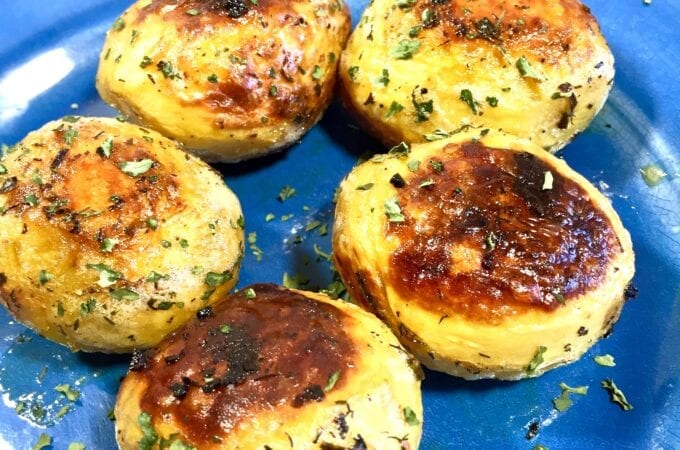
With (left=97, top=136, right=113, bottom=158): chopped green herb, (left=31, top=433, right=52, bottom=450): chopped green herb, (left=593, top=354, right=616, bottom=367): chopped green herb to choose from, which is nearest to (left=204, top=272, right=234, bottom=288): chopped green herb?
(left=97, top=136, right=113, bottom=158): chopped green herb

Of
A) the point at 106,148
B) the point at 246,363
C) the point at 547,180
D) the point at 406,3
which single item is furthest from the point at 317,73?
the point at 246,363

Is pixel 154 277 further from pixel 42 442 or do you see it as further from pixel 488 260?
pixel 488 260

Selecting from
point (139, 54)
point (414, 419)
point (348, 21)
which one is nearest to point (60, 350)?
point (139, 54)

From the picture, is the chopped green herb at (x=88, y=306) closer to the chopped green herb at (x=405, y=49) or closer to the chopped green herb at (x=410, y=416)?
the chopped green herb at (x=410, y=416)

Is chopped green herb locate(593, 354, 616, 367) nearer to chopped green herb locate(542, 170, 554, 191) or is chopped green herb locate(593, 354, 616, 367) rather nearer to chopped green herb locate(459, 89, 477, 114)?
chopped green herb locate(542, 170, 554, 191)

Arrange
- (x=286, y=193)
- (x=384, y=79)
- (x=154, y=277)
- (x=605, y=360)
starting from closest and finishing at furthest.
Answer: (x=154, y=277)
(x=605, y=360)
(x=384, y=79)
(x=286, y=193)

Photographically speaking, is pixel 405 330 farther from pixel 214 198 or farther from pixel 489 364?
pixel 214 198

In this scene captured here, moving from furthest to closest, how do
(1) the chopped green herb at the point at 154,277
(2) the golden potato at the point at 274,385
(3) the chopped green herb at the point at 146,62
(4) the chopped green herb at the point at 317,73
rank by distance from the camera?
1. (4) the chopped green herb at the point at 317,73
2. (3) the chopped green herb at the point at 146,62
3. (1) the chopped green herb at the point at 154,277
4. (2) the golden potato at the point at 274,385

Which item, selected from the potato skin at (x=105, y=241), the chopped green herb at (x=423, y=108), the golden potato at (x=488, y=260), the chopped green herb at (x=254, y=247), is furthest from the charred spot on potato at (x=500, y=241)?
the chopped green herb at (x=254, y=247)
